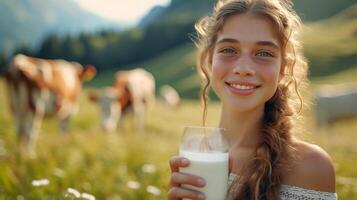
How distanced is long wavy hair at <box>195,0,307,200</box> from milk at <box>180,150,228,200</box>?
29cm

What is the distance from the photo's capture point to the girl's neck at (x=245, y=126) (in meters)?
1.81

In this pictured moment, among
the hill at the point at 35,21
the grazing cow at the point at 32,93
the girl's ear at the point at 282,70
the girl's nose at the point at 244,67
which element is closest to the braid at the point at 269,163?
the girl's ear at the point at 282,70

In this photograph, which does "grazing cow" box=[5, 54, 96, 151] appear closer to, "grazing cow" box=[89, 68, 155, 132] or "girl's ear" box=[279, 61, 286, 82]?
"grazing cow" box=[89, 68, 155, 132]

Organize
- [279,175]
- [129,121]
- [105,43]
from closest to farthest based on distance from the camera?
[279,175]
[129,121]
[105,43]

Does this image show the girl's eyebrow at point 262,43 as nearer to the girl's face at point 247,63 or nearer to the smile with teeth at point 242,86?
the girl's face at point 247,63

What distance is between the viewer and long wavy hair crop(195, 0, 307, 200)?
1638 millimetres

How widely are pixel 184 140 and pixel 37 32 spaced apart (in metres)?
37.8

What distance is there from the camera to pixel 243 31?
1685 mm

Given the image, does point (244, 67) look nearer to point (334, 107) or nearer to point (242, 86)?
point (242, 86)

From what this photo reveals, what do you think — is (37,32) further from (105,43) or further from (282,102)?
(282,102)

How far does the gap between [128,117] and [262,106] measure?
9990 mm

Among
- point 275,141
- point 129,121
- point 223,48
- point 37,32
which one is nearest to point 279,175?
point 275,141

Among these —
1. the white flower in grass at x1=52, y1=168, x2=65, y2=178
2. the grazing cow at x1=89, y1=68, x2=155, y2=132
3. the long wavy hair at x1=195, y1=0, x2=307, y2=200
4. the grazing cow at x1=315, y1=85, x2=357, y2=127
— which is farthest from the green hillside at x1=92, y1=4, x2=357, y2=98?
the long wavy hair at x1=195, y1=0, x2=307, y2=200

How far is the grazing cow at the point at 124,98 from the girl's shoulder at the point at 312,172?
7.47 m
